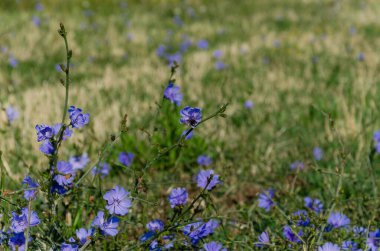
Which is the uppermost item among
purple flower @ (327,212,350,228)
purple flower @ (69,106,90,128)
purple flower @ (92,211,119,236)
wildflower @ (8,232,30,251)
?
purple flower @ (69,106,90,128)

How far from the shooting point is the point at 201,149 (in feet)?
11.5

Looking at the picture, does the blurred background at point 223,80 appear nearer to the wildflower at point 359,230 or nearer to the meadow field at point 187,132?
the meadow field at point 187,132

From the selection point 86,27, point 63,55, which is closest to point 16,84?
point 63,55

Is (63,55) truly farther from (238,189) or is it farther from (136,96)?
(238,189)

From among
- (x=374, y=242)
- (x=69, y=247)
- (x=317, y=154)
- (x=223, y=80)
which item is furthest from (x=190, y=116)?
(x=317, y=154)

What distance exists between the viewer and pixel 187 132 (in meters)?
1.74

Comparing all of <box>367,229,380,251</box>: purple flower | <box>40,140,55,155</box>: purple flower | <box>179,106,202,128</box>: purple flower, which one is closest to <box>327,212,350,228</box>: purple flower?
<box>367,229,380,251</box>: purple flower

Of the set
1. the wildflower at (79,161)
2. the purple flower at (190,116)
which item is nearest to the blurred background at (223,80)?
the wildflower at (79,161)

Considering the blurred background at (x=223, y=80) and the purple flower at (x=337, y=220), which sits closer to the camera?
the purple flower at (x=337, y=220)

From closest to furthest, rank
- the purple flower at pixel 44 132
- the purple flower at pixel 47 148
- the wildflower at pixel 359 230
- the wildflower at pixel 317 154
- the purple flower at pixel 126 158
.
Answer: the purple flower at pixel 44 132 → the purple flower at pixel 47 148 → the wildflower at pixel 359 230 → the purple flower at pixel 126 158 → the wildflower at pixel 317 154

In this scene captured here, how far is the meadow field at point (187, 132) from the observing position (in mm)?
1897

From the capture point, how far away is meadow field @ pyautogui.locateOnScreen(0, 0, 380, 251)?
1.90 m

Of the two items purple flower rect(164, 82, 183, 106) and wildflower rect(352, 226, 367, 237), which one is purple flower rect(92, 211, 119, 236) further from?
wildflower rect(352, 226, 367, 237)

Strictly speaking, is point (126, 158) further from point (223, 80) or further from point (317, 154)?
point (317, 154)
